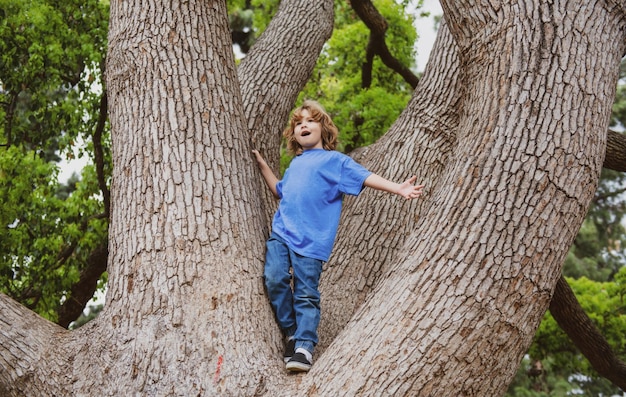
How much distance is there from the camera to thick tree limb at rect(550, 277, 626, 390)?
5453 mm

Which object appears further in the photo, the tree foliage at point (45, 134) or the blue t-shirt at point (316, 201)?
the tree foliage at point (45, 134)

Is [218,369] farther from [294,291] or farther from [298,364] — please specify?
[294,291]

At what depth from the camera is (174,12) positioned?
3553mm

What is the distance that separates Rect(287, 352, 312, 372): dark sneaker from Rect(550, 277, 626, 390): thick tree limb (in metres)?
3.24

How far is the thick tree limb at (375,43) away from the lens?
823cm

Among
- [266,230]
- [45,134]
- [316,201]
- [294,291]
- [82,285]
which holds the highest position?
[316,201]

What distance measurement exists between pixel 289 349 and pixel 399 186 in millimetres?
943

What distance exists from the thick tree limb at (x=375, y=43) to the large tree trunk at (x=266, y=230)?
4.86m

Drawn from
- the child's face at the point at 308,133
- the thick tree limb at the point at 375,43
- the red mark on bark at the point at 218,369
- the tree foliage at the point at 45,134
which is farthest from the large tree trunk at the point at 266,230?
the thick tree limb at the point at 375,43

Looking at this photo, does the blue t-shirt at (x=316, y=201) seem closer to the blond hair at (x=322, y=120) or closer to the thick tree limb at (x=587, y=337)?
the blond hair at (x=322, y=120)

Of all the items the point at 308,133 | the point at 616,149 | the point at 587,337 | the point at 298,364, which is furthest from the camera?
the point at 587,337

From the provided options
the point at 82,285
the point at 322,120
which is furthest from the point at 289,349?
the point at 82,285

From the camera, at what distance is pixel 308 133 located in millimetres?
3811

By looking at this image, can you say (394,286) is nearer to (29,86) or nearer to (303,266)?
(303,266)
